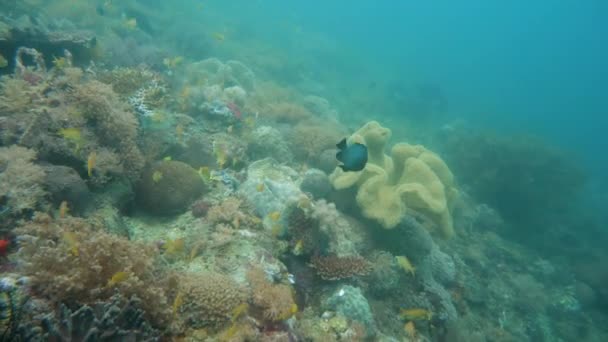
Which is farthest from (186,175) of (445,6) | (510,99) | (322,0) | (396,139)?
(445,6)

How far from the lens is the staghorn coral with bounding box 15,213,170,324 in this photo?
290cm

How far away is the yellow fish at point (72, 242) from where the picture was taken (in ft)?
10.3

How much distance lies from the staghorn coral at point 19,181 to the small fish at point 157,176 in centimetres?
160

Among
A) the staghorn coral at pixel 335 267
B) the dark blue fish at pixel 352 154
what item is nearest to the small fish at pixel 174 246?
the staghorn coral at pixel 335 267

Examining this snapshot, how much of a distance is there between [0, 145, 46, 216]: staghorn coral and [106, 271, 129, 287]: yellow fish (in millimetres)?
2123

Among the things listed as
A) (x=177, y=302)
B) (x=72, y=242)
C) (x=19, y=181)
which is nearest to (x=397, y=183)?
(x=177, y=302)

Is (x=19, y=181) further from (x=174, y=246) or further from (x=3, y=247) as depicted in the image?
(x=174, y=246)

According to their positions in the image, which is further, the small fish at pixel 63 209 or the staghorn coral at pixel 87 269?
the small fish at pixel 63 209

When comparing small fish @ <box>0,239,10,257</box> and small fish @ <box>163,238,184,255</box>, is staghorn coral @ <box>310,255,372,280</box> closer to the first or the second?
small fish @ <box>163,238,184,255</box>

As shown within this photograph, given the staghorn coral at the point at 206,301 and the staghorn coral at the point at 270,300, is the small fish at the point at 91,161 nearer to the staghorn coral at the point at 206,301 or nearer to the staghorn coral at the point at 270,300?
the staghorn coral at the point at 206,301

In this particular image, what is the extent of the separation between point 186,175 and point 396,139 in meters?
18.1

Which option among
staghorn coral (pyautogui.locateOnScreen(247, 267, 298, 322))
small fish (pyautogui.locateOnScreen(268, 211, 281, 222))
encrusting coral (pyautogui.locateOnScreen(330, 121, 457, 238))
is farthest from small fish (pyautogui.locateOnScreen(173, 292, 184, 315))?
encrusting coral (pyautogui.locateOnScreen(330, 121, 457, 238))

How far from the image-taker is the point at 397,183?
795 centimetres

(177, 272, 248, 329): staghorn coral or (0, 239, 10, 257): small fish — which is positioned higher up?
(177, 272, 248, 329): staghorn coral
